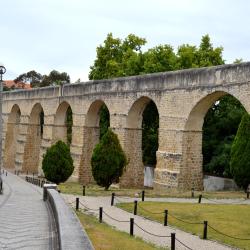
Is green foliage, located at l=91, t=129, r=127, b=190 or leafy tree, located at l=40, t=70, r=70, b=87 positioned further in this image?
leafy tree, located at l=40, t=70, r=70, b=87

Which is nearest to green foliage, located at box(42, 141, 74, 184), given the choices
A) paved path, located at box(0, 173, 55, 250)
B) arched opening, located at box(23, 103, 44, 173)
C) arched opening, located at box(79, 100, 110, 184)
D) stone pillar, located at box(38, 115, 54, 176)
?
arched opening, located at box(79, 100, 110, 184)

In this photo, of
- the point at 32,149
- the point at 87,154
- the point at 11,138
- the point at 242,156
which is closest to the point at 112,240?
the point at 242,156

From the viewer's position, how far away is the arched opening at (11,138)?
1732 inches

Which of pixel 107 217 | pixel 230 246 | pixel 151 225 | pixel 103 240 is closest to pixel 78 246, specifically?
pixel 103 240

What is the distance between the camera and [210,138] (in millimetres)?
27500

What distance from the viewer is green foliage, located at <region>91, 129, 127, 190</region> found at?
20812 mm

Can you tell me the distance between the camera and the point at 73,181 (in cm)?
2944

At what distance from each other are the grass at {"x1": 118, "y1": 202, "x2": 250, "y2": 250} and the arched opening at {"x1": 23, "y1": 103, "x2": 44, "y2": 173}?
77.9 ft

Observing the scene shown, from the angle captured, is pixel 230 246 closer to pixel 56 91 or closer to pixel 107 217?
pixel 107 217

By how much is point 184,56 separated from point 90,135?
342 inches

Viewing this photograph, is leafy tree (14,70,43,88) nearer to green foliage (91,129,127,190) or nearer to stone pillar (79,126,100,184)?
stone pillar (79,126,100,184)

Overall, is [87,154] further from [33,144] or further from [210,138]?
[33,144]

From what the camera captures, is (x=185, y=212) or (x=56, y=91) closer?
(x=185, y=212)

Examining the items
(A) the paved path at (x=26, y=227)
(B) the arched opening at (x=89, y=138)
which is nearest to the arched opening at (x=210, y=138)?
(B) the arched opening at (x=89, y=138)
